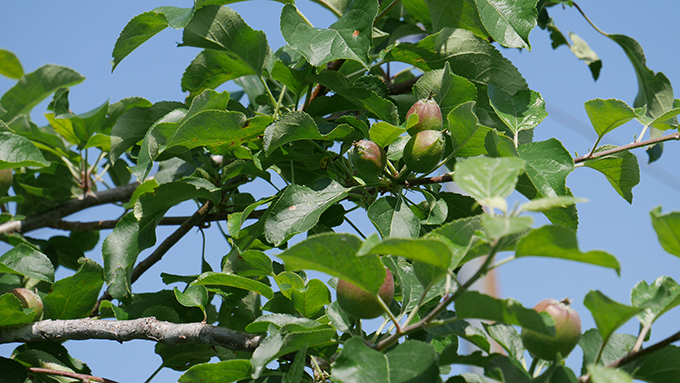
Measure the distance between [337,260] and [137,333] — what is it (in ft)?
1.43

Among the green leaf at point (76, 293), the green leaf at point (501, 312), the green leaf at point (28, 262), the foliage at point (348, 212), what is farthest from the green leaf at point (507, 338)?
the green leaf at point (28, 262)

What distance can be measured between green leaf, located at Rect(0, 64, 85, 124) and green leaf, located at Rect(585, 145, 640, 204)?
130 centimetres

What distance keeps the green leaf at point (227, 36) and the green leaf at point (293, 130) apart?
244 millimetres

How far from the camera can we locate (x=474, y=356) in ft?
1.95

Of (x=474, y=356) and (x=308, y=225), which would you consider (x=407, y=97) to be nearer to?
(x=308, y=225)

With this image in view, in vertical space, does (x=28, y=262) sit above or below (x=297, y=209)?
below

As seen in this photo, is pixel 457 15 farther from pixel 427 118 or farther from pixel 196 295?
pixel 196 295

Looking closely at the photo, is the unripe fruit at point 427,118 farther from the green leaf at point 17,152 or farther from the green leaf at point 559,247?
the green leaf at point 17,152

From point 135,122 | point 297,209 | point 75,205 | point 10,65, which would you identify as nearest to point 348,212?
point 297,209

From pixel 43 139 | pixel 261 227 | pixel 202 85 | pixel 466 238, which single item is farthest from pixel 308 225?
pixel 43 139

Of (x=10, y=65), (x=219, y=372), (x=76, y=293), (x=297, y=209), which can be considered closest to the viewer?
(x=219, y=372)

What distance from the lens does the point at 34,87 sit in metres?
1.50

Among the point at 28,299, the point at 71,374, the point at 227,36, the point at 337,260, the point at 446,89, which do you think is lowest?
the point at 71,374

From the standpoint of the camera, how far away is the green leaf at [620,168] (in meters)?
0.80
